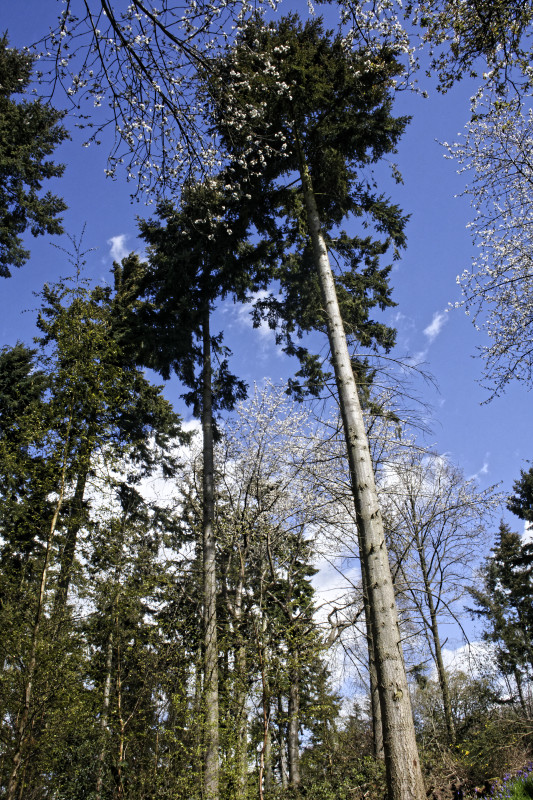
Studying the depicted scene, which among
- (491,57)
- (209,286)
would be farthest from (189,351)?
(491,57)

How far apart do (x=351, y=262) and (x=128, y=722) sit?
31.7 feet

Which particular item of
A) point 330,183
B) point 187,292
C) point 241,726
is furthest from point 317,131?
point 241,726

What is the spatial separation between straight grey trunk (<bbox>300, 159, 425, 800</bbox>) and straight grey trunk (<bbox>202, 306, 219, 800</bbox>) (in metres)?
3.20

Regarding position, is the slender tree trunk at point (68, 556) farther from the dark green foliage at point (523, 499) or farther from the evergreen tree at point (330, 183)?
the dark green foliage at point (523, 499)

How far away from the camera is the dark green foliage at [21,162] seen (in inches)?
413

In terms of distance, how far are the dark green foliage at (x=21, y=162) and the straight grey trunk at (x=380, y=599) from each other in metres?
8.33

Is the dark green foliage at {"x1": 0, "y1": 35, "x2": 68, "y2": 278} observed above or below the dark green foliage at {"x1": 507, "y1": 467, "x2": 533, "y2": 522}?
above

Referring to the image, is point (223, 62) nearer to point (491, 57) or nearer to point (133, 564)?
point (491, 57)

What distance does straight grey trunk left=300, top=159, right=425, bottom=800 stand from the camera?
359 centimetres

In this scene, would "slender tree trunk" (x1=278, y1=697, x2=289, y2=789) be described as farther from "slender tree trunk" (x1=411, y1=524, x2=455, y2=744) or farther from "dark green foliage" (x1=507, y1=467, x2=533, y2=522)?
"dark green foliage" (x1=507, y1=467, x2=533, y2=522)

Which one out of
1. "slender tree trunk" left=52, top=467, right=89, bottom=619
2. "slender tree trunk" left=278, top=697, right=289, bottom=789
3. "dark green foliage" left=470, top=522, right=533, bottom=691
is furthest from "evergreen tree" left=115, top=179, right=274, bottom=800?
"dark green foliage" left=470, top=522, right=533, bottom=691

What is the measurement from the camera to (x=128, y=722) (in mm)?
7145

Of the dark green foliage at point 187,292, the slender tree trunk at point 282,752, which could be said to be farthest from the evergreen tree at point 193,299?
the slender tree trunk at point 282,752

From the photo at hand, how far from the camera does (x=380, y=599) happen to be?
4.26 meters
